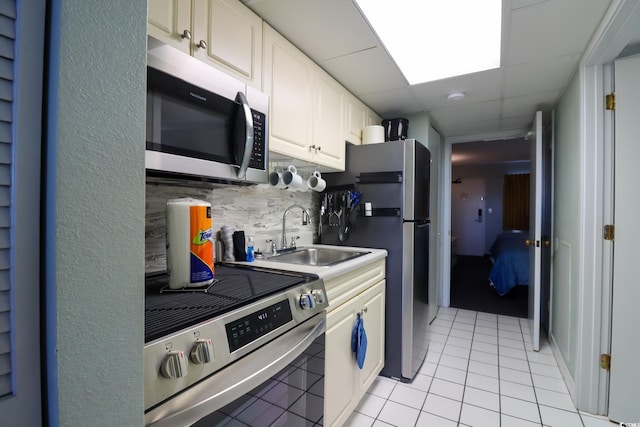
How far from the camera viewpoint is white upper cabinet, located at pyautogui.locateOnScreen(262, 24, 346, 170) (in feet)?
4.90

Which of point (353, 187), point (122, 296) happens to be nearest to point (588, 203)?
point (353, 187)

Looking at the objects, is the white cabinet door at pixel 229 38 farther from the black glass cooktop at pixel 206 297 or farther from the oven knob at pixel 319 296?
the oven knob at pixel 319 296

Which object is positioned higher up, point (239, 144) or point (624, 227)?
point (239, 144)

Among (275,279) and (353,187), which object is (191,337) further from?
(353,187)

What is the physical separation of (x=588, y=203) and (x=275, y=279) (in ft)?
6.17

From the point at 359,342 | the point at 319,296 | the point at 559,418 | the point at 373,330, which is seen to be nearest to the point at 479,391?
the point at 559,418

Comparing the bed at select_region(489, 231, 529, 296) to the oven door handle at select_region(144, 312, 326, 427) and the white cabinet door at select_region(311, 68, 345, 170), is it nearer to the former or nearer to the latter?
the white cabinet door at select_region(311, 68, 345, 170)

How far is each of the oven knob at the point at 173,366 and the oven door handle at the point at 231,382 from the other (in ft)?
0.23

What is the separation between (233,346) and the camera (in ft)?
2.60

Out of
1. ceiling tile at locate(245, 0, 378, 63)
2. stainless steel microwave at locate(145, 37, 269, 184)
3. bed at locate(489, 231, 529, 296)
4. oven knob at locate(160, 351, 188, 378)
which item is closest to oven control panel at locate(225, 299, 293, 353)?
oven knob at locate(160, 351, 188, 378)

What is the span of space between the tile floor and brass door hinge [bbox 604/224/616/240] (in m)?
1.05

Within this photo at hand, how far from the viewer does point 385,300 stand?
6.82 ft

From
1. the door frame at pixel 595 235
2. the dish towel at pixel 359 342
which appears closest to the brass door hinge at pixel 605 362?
the door frame at pixel 595 235

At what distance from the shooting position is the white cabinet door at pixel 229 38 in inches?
44.2
